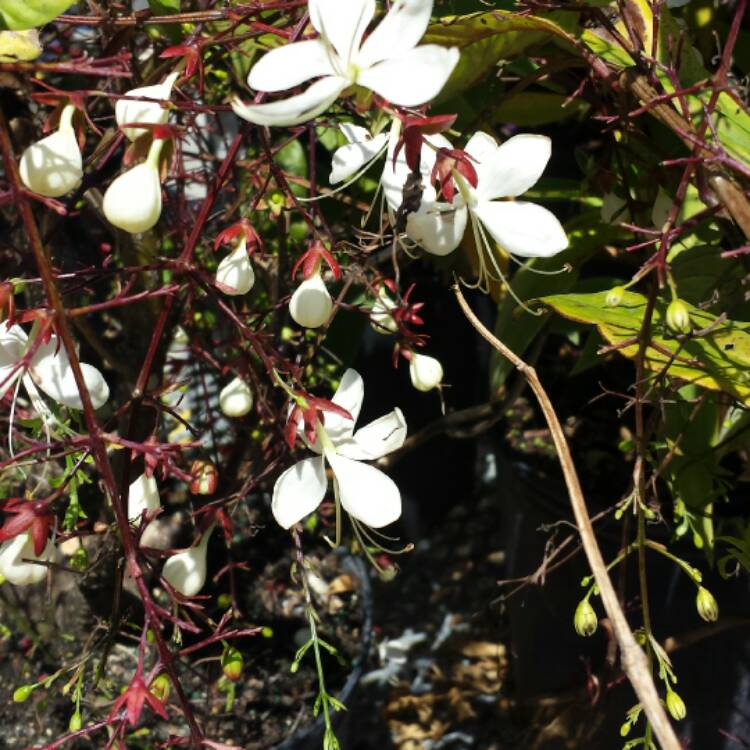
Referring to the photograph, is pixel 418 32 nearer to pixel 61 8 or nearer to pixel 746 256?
pixel 61 8

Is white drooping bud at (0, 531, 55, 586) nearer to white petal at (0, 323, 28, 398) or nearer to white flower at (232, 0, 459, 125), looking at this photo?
white petal at (0, 323, 28, 398)

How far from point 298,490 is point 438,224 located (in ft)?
0.50

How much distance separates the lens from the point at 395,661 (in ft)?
4.24

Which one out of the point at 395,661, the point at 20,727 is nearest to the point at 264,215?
the point at 20,727

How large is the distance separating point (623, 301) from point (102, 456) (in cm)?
33

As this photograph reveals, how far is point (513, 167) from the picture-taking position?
0.46 m

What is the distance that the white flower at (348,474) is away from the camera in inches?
18.4

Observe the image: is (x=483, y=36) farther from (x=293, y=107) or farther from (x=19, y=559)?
(x=19, y=559)

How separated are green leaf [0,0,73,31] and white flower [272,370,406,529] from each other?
225 millimetres

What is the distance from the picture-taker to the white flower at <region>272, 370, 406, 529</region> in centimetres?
47

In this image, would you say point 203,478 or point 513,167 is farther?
point 203,478

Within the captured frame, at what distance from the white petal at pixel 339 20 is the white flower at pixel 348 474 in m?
0.17

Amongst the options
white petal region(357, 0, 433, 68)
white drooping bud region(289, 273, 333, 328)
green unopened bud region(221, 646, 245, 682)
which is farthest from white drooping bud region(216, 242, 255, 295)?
green unopened bud region(221, 646, 245, 682)

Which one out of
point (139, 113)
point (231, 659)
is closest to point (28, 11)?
point (139, 113)
